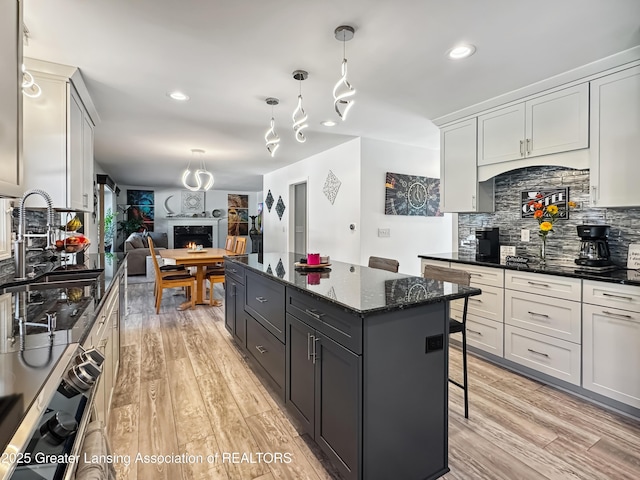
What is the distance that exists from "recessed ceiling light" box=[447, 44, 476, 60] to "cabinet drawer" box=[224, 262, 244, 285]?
2.31 meters

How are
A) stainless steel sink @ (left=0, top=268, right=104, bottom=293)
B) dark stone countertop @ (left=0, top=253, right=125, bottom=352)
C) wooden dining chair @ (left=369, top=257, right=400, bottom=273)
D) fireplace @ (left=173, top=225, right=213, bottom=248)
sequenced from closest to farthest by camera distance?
dark stone countertop @ (left=0, top=253, right=125, bottom=352), stainless steel sink @ (left=0, top=268, right=104, bottom=293), wooden dining chair @ (left=369, top=257, right=400, bottom=273), fireplace @ (left=173, top=225, right=213, bottom=248)

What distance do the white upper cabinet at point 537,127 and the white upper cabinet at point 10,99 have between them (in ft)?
11.3

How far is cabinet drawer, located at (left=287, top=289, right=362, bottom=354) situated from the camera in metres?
1.39

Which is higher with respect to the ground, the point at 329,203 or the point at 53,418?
the point at 329,203

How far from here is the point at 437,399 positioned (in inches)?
62.7

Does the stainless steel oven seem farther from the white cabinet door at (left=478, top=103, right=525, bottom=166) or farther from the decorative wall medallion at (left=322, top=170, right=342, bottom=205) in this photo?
the decorative wall medallion at (left=322, top=170, right=342, bottom=205)

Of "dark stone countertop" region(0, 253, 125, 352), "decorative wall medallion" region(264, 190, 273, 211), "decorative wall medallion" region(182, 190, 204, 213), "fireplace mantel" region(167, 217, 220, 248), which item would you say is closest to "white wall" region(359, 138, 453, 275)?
"dark stone countertop" region(0, 253, 125, 352)

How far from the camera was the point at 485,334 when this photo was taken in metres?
2.98

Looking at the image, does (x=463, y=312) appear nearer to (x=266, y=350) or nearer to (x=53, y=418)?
(x=266, y=350)

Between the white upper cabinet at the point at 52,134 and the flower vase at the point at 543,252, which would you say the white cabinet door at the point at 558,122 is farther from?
the white upper cabinet at the point at 52,134

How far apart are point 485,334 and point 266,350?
197 centimetres

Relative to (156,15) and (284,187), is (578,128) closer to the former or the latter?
(156,15)

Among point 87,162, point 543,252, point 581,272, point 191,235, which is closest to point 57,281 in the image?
point 87,162

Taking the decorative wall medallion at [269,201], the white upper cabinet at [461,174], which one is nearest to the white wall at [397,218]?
the white upper cabinet at [461,174]
